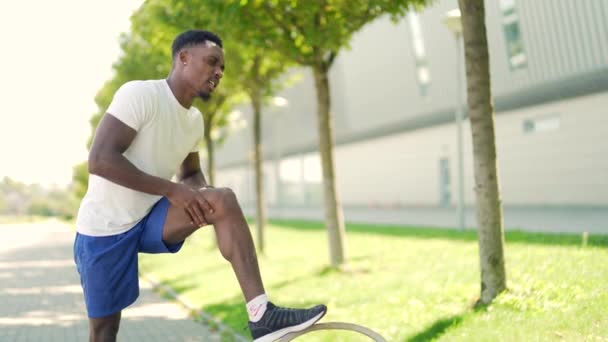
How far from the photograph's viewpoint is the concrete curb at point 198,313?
642 centimetres

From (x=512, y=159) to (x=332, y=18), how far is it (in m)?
18.8

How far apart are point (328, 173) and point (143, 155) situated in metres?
7.03

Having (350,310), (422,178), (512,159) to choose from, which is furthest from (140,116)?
(422,178)

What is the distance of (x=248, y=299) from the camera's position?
312 centimetres

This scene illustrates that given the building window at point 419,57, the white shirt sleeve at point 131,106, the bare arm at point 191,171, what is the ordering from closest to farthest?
the white shirt sleeve at point 131,106
the bare arm at point 191,171
the building window at point 419,57

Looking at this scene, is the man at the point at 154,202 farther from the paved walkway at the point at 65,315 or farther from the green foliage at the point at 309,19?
the green foliage at the point at 309,19

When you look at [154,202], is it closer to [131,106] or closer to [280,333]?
[131,106]

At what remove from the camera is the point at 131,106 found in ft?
10.2

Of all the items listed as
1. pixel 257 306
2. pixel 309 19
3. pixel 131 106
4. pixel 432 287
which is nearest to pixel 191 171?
pixel 131 106

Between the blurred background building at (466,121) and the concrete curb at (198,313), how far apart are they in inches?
240

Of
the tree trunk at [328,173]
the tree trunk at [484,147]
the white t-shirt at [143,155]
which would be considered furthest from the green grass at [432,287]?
the white t-shirt at [143,155]

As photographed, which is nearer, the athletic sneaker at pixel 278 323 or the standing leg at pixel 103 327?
the athletic sneaker at pixel 278 323

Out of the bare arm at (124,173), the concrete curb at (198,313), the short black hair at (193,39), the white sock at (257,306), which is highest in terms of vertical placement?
the short black hair at (193,39)

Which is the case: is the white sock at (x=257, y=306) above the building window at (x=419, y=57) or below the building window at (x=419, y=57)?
below
